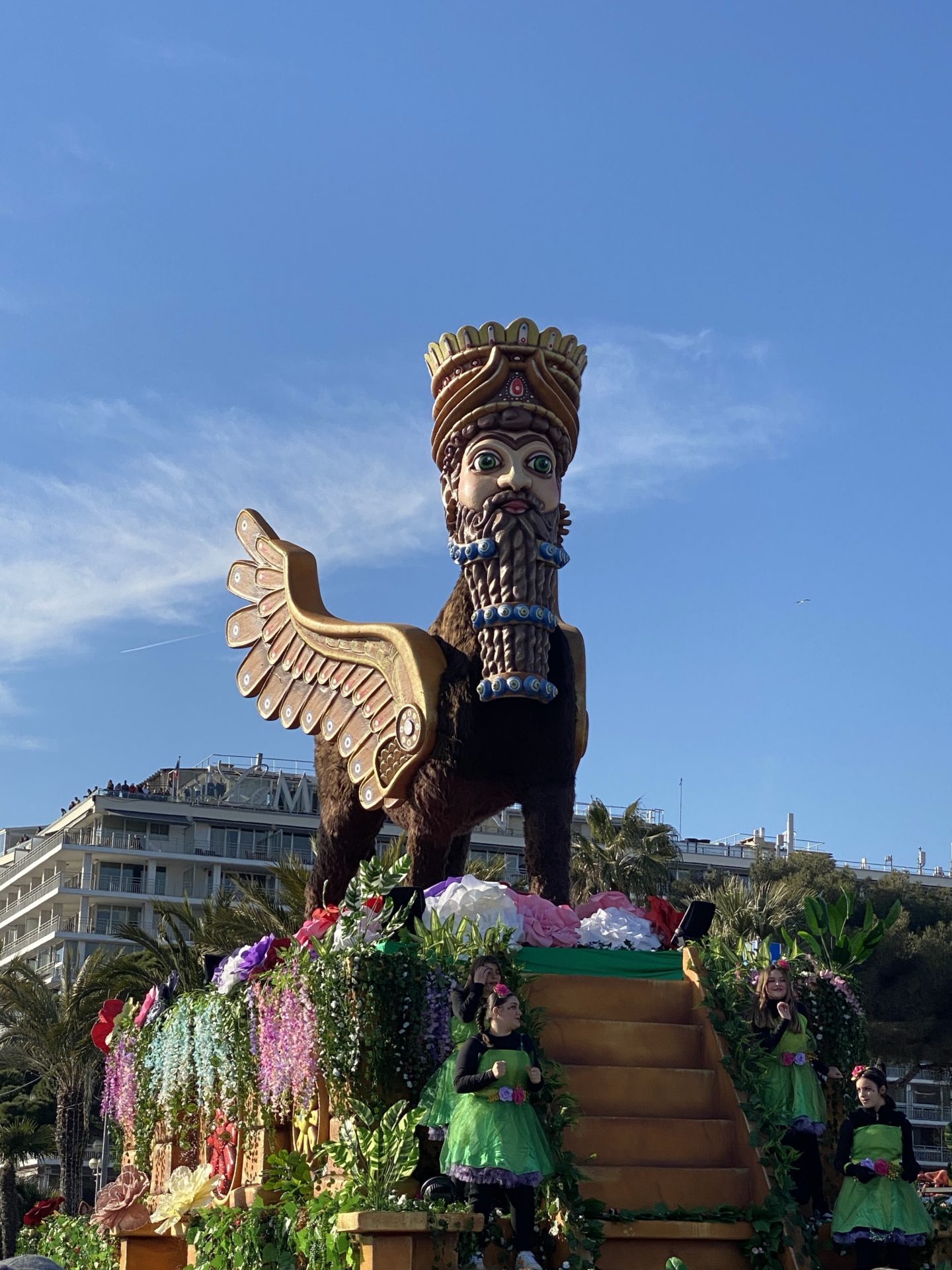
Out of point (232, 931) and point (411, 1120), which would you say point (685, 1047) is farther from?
point (232, 931)

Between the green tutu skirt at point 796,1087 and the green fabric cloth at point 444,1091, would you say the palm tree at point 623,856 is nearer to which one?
the green tutu skirt at point 796,1087

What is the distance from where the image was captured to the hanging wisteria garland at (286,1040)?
29.9ft

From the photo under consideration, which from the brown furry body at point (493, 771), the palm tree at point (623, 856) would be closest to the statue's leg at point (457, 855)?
the brown furry body at point (493, 771)

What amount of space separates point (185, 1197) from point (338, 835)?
10.4 ft

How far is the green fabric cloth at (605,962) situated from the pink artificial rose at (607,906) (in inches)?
28.7

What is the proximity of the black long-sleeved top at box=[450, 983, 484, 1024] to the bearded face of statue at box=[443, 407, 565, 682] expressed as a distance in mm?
3195

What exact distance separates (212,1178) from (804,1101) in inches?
164

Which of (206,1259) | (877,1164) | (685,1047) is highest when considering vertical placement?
(685,1047)

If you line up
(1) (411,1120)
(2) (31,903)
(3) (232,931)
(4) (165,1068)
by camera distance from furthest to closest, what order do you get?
(2) (31,903)
(3) (232,931)
(4) (165,1068)
(1) (411,1120)

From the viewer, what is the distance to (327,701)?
41.0 ft

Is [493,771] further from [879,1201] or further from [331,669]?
[879,1201]

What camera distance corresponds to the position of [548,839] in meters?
11.4

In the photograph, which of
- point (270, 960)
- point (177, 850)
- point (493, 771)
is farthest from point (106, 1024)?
point (177, 850)

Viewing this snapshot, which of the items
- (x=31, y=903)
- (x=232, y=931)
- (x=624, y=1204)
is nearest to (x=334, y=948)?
(x=624, y=1204)
